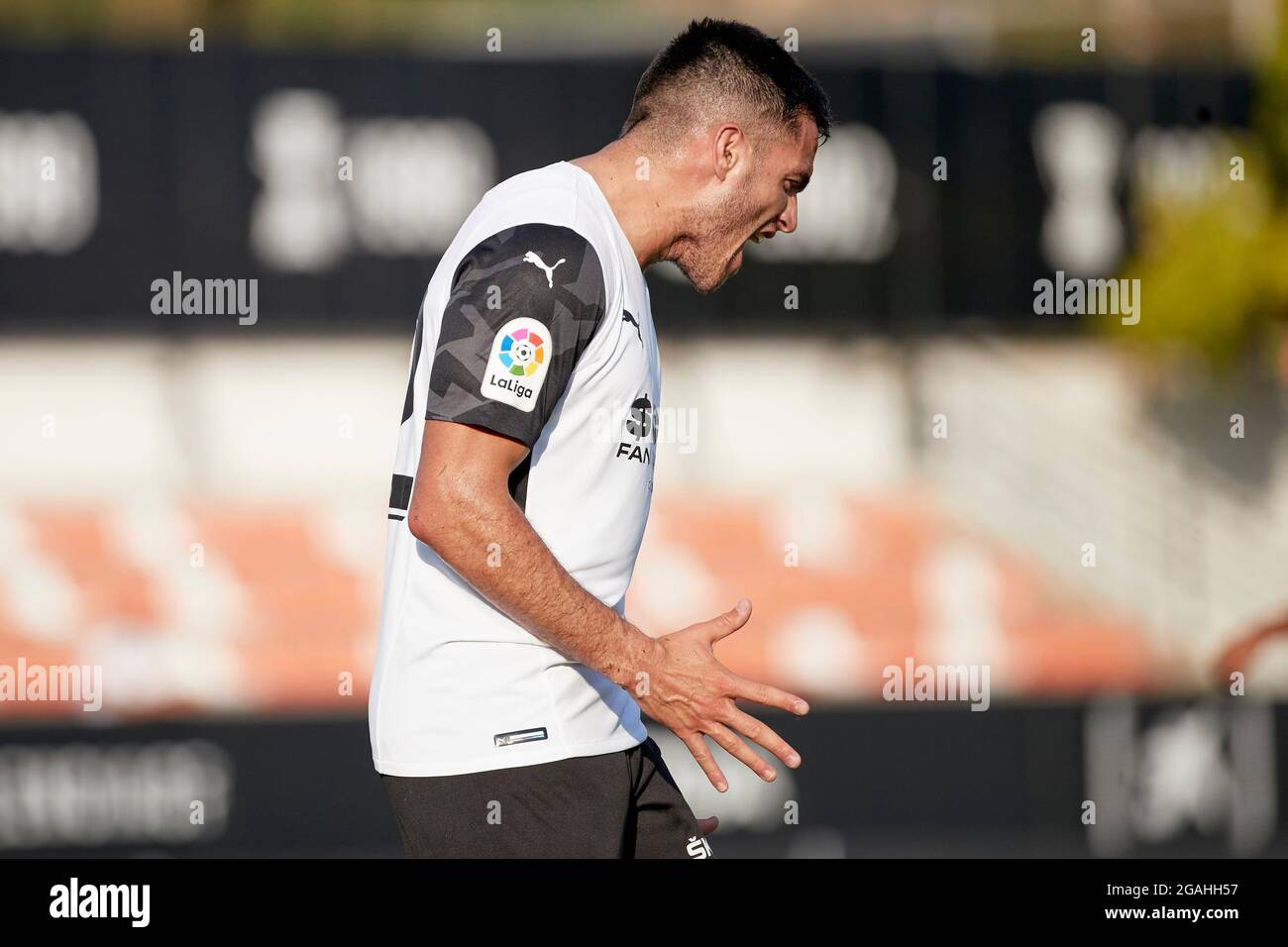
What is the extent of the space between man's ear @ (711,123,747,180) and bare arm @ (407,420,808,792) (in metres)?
0.86

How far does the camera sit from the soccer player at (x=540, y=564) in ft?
8.18

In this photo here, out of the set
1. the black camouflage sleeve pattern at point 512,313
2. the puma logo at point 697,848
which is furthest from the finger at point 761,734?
the black camouflage sleeve pattern at point 512,313

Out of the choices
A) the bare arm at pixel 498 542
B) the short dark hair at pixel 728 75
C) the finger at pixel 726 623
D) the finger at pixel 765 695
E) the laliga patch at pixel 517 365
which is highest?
the short dark hair at pixel 728 75

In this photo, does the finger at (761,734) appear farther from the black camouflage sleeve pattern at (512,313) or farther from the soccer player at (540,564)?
the black camouflage sleeve pattern at (512,313)

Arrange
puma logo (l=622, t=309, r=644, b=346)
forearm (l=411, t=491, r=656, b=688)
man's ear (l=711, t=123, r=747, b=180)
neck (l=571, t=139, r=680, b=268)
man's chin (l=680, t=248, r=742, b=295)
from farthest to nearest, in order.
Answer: man's chin (l=680, t=248, r=742, b=295)
man's ear (l=711, t=123, r=747, b=180)
neck (l=571, t=139, r=680, b=268)
puma logo (l=622, t=309, r=644, b=346)
forearm (l=411, t=491, r=656, b=688)

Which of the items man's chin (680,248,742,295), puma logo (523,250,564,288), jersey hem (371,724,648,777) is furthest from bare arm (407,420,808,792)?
man's chin (680,248,742,295)

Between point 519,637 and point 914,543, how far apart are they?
5738mm

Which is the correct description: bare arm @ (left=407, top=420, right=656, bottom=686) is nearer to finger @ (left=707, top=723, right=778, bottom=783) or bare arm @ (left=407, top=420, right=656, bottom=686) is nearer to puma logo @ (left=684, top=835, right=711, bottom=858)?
finger @ (left=707, top=723, right=778, bottom=783)

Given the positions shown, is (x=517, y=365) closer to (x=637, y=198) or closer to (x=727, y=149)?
(x=637, y=198)

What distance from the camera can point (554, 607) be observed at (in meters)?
2.53

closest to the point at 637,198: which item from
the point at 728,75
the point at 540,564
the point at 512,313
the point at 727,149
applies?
the point at 727,149

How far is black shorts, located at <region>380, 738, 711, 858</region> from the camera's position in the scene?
2602 mm

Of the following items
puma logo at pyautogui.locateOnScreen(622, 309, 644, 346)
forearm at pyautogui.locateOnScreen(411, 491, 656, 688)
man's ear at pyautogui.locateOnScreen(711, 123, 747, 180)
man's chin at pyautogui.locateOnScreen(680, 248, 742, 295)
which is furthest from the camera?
man's chin at pyautogui.locateOnScreen(680, 248, 742, 295)

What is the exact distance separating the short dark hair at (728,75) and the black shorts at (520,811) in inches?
55.1
